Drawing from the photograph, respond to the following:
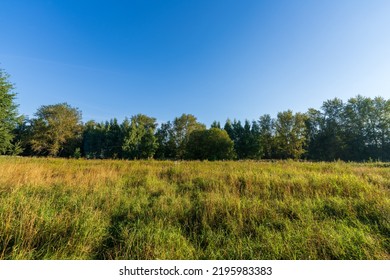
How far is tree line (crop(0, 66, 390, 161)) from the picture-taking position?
138 ft

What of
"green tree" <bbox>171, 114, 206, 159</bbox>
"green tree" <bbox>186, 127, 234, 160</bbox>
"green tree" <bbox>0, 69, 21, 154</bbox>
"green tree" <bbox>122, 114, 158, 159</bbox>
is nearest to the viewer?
"green tree" <bbox>0, 69, 21, 154</bbox>

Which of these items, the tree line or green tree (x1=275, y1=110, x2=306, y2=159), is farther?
green tree (x1=275, y1=110, x2=306, y2=159)

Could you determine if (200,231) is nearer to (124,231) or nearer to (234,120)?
(124,231)

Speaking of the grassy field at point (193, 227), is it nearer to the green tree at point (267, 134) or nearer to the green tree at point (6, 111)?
the green tree at point (6, 111)

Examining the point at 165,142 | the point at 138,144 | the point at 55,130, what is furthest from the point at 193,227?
the point at 55,130

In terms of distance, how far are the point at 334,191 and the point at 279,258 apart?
3817mm

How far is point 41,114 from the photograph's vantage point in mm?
46375

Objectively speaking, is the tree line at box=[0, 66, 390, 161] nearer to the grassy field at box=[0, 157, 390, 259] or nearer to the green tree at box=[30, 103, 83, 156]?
the green tree at box=[30, 103, 83, 156]

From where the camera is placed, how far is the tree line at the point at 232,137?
138 feet

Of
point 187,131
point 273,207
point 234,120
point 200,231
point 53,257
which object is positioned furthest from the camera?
point 187,131

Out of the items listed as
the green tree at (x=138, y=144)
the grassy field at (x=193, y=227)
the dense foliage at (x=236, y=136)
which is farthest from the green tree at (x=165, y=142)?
the grassy field at (x=193, y=227)

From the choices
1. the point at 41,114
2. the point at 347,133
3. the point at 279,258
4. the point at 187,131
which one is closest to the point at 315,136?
the point at 347,133

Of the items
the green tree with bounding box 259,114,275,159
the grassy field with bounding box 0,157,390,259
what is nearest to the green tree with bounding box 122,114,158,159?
the green tree with bounding box 259,114,275,159

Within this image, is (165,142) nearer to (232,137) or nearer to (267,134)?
(232,137)
